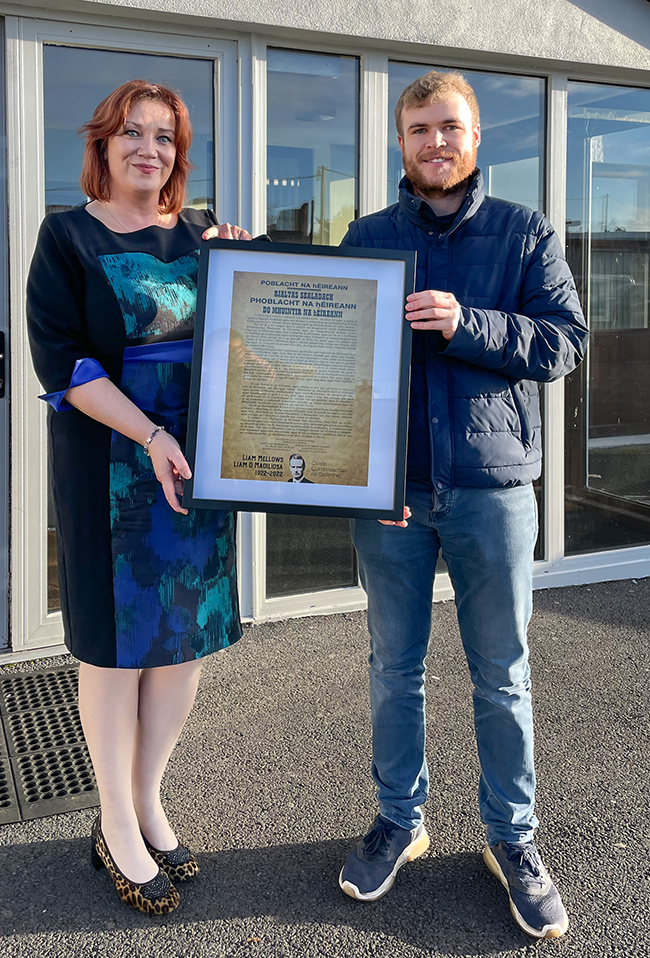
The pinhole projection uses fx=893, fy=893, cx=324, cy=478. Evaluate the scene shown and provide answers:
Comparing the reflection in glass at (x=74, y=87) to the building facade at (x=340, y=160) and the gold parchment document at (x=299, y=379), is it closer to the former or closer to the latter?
the building facade at (x=340, y=160)

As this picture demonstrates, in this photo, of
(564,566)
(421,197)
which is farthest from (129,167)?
(564,566)

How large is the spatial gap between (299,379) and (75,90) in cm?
249

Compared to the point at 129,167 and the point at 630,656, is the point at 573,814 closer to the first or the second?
the point at 630,656

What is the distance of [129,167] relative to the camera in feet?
7.54

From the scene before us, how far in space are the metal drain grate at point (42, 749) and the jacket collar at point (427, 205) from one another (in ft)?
6.99

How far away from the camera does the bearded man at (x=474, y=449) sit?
7.48ft

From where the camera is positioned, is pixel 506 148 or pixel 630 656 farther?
pixel 506 148

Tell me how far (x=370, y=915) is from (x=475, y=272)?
1737 millimetres

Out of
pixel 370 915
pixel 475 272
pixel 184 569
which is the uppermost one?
pixel 475 272

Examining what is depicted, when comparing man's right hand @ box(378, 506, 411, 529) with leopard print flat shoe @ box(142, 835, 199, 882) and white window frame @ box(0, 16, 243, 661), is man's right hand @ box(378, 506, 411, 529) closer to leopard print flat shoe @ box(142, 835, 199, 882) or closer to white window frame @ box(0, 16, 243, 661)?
leopard print flat shoe @ box(142, 835, 199, 882)

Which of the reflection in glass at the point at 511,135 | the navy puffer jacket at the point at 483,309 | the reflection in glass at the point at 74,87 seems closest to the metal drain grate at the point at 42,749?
the navy puffer jacket at the point at 483,309

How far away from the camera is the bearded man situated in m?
2.28

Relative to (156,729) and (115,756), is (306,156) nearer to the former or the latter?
(156,729)

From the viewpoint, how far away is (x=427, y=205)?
2.32 m
